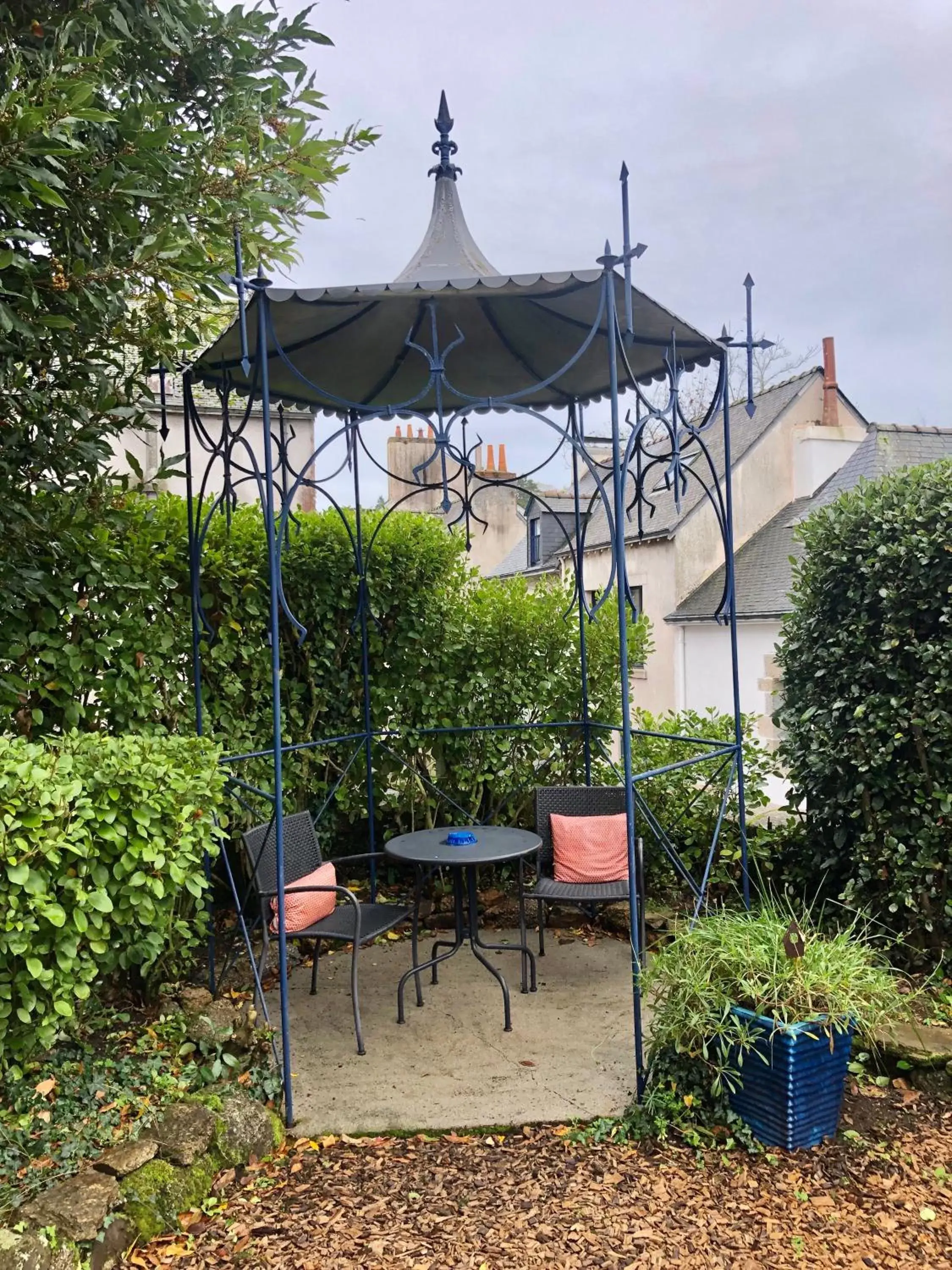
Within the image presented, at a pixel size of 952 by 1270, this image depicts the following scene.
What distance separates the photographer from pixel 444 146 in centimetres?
407

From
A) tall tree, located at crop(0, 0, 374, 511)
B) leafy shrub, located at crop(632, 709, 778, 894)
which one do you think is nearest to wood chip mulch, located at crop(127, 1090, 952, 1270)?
leafy shrub, located at crop(632, 709, 778, 894)

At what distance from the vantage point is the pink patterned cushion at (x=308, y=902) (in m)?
3.69

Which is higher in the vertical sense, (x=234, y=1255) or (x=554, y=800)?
(x=554, y=800)

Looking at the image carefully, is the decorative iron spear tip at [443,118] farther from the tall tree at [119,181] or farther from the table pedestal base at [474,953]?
the table pedestal base at [474,953]

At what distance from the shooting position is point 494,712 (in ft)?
17.6

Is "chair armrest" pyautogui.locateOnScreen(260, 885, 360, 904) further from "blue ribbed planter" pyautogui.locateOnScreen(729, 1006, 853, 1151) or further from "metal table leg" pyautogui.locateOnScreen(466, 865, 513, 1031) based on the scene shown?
"blue ribbed planter" pyautogui.locateOnScreen(729, 1006, 853, 1151)

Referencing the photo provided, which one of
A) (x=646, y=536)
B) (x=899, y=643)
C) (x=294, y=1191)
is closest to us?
(x=294, y=1191)

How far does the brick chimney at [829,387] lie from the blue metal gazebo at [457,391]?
12.2 meters

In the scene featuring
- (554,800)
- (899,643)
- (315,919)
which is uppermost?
(899,643)

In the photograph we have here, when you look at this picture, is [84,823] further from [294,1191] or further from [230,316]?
[230,316]

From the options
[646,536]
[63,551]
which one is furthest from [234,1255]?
[646,536]

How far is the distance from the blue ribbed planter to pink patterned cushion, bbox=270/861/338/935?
181 centimetres

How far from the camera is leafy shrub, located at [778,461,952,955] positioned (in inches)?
141

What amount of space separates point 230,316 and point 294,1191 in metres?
4.13
